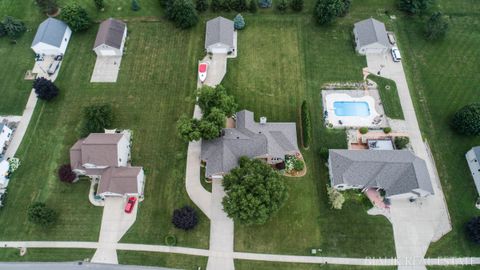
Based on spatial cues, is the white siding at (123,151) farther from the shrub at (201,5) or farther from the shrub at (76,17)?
the shrub at (201,5)

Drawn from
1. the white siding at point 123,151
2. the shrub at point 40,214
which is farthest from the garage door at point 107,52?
the shrub at point 40,214

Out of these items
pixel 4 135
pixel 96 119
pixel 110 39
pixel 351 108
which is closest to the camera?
pixel 96 119

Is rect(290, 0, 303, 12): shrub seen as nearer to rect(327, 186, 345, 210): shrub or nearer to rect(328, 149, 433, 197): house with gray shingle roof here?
rect(328, 149, 433, 197): house with gray shingle roof

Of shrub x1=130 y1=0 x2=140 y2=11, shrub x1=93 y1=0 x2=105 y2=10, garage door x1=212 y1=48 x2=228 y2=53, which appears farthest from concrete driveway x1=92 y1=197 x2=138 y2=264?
shrub x1=93 y1=0 x2=105 y2=10

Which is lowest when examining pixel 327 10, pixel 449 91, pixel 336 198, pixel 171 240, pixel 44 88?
pixel 171 240

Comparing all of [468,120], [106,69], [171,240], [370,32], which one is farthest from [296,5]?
[171,240]

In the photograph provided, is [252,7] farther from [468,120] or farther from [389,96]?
[468,120]
